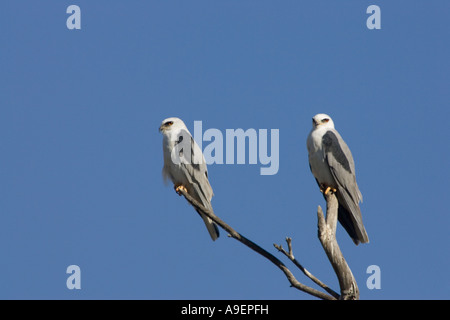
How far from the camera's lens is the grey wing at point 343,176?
12.6 meters

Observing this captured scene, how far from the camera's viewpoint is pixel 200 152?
45.5 feet

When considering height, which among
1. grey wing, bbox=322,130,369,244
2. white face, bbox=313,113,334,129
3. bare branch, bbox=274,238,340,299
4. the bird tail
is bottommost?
bare branch, bbox=274,238,340,299

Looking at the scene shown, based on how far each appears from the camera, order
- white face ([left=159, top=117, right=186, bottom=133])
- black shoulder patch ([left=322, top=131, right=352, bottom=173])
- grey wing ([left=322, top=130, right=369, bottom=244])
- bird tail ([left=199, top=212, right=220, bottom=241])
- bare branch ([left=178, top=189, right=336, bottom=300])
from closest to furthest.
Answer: bare branch ([left=178, top=189, right=336, bottom=300]) → grey wing ([left=322, top=130, right=369, bottom=244]) → black shoulder patch ([left=322, top=131, right=352, bottom=173]) → bird tail ([left=199, top=212, right=220, bottom=241]) → white face ([left=159, top=117, right=186, bottom=133])

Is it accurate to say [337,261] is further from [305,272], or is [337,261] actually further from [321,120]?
[321,120]

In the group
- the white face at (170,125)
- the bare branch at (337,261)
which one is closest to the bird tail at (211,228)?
the white face at (170,125)

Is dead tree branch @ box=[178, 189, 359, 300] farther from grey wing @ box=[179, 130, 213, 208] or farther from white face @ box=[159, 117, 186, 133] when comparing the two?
white face @ box=[159, 117, 186, 133]

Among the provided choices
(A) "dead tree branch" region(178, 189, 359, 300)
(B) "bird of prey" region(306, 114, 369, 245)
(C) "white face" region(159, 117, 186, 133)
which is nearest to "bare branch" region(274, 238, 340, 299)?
(A) "dead tree branch" region(178, 189, 359, 300)

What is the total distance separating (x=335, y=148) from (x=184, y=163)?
260 centimetres

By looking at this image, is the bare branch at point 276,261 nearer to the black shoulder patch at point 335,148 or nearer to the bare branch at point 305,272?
the bare branch at point 305,272

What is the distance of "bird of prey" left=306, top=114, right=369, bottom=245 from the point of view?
12609 millimetres

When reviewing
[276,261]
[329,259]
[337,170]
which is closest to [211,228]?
[337,170]

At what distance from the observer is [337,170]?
41.8 feet
